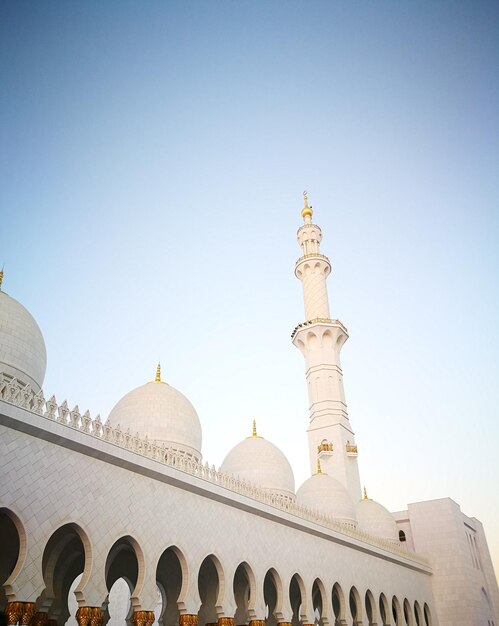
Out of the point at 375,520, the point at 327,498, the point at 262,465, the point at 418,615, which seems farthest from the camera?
the point at 375,520

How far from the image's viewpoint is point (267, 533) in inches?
618

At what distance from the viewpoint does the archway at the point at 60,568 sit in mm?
12891

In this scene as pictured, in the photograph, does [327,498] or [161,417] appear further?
[327,498]

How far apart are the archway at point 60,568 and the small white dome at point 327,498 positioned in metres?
10.5

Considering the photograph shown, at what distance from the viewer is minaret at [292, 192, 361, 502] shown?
1086 inches

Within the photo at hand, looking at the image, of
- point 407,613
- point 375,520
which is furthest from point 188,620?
point 375,520

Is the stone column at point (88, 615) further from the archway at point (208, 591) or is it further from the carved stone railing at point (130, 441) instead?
the archway at point (208, 591)

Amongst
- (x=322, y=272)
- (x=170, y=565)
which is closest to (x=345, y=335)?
(x=322, y=272)

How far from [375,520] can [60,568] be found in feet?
53.5

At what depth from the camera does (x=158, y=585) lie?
16250 mm

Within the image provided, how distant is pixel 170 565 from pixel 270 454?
22.5ft

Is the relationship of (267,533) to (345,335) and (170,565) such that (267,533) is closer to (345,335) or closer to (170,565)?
(170,565)

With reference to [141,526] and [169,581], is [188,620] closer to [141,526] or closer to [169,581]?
[141,526]

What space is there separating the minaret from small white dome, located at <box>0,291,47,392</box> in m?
17.1
